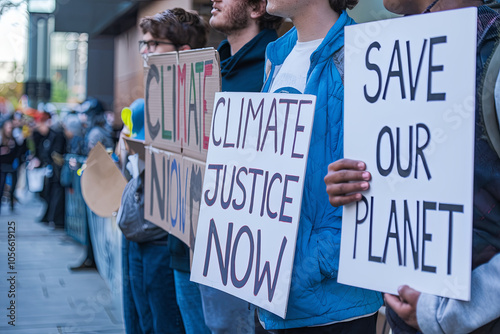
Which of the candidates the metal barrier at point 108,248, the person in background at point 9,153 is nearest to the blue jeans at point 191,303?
the metal barrier at point 108,248

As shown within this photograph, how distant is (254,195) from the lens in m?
1.97

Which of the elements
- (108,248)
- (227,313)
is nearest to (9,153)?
(108,248)

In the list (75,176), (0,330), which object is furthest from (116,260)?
(75,176)

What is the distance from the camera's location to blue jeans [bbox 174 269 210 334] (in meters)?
3.01

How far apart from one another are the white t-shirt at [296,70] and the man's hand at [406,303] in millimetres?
739

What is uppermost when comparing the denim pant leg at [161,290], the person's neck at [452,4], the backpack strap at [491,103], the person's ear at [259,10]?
the person's ear at [259,10]

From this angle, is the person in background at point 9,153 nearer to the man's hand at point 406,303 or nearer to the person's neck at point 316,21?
the person's neck at point 316,21

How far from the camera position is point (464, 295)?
1343mm

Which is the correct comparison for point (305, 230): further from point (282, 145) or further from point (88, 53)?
point (88, 53)

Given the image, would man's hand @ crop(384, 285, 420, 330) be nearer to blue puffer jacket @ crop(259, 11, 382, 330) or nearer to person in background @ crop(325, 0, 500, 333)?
person in background @ crop(325, 0, 500, 333)

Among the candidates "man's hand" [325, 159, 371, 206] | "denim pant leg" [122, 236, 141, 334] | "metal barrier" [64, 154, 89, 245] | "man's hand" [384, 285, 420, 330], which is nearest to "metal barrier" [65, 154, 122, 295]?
"metal barrier" [64, 154, 89, 245]

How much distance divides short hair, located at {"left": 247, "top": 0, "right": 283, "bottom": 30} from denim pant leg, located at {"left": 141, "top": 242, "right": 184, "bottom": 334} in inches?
45.7

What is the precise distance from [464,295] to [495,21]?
0.57 m

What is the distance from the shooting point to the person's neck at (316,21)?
2088mm
